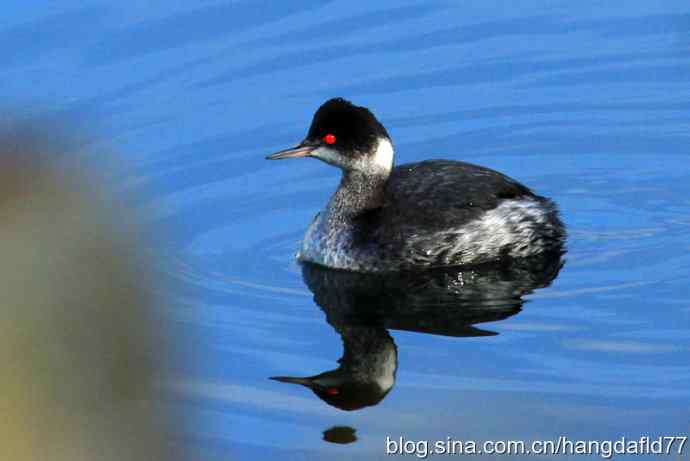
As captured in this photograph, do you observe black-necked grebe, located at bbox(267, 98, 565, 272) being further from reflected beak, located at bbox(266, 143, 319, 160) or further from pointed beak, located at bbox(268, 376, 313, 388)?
pointed beak, located at bbox(268, 376, 313, 388)

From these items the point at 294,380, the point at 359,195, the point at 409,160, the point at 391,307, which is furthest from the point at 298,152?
the point at 294,380

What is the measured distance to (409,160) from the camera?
38.8 ft

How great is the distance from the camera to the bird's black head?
9992 millimetres

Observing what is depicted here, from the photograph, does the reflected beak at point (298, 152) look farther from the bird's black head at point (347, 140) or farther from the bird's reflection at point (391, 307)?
the bird's reflection at point (391, 307)

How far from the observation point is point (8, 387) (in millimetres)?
2471

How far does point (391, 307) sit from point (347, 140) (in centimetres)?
147

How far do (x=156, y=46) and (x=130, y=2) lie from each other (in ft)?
3.51

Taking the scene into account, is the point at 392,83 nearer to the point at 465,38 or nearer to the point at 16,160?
the point at 465,38

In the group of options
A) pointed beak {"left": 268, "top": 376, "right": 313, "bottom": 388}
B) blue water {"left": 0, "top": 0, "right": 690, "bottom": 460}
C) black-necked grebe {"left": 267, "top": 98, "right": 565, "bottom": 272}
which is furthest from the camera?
black-necked grebe {"left": 267, "top": 98, "right": 565, "bottom": 272}

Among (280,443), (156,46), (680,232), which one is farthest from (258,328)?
(156,46)

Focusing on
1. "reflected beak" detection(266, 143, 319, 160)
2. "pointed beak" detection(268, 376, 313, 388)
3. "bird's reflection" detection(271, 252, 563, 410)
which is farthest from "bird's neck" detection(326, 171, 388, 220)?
"pointed beak" detection(268, 376, 313, 388)

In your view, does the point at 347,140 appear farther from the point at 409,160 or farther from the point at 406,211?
the point at 409,160

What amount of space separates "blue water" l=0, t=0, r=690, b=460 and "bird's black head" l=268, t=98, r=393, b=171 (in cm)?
81

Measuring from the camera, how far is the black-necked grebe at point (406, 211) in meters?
9.81
